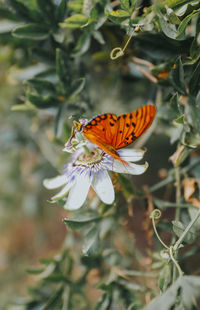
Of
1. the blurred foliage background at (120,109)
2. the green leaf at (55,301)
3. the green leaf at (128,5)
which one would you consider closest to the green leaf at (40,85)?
the blurred foliage background at (120,109)

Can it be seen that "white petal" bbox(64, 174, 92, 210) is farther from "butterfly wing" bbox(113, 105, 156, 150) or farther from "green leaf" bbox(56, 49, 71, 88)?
"green leaf" bbox(56, 49, 71, 88)

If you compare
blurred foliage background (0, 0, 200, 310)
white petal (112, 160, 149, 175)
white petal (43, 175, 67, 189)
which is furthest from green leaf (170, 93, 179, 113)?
white petal (43, 175, 67, 189)

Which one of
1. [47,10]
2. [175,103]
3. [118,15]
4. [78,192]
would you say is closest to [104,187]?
[78,192]

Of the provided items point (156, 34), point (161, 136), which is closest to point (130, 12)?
point (156, 34)

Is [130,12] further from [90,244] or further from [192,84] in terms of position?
[90,244]

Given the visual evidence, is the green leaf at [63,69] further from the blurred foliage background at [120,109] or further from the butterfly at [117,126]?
the butterfly at [117,126]

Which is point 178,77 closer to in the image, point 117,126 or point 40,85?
point 117,126
